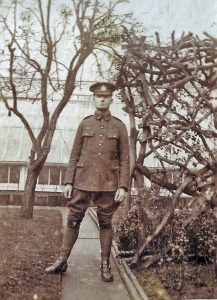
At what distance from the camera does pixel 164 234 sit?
4.32 meters

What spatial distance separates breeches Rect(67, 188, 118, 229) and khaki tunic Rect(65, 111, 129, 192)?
Answer: 0.09 m

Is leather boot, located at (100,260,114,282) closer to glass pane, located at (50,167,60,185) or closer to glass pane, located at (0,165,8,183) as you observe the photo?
glass pane, located at (50,167,60,185)

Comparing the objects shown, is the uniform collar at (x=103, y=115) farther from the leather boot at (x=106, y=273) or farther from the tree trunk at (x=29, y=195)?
the tree trunk at (x=29, y=195)

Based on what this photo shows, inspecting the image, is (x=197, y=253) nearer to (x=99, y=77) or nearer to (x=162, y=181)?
(x=162, y=181)

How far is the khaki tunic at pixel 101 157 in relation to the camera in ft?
13.5

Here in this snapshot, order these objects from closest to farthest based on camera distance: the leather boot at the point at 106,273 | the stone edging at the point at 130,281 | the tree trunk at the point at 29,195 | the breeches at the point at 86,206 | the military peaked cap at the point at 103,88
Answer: the stone edging at the point at 130,281 → the leather boot at the point at 106,273 → the military peaked cap at the point at 103,88 → the breeches at the point at 86,206 → the tree trunk at the point at 29,195

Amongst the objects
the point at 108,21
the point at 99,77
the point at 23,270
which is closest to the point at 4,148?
the point at 99,77

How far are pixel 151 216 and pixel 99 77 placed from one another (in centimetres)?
584

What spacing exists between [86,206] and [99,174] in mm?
391

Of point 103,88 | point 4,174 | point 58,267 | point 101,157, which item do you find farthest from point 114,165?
point 4,174

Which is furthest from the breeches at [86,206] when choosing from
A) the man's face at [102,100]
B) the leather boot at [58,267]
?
the man's face at [102,100]

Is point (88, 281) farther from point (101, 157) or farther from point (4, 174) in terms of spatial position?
point (4, 174)

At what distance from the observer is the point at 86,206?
416 cm

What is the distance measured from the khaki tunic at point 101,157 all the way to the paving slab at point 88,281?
954 millimetres
